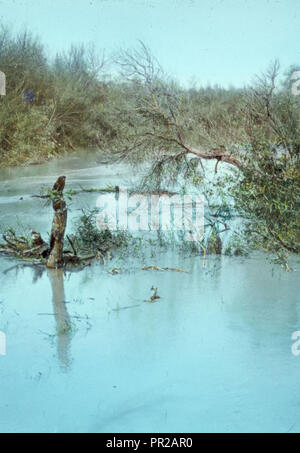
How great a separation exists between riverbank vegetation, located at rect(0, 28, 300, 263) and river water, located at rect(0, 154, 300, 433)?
21cm

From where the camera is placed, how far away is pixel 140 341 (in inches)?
140

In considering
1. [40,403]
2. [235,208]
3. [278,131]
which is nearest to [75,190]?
[235,208]

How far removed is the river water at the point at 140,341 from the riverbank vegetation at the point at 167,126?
0.70 feet

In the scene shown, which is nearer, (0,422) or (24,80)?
(0,422)

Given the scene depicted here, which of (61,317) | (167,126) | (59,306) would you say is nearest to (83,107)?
(167,126)

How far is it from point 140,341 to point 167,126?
181cm

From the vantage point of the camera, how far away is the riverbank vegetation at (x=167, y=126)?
430 centimetres

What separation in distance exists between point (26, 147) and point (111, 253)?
1219 millimetres

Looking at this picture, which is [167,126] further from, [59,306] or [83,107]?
[59,306]

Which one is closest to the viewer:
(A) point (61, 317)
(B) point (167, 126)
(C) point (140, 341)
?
(C) point (140, 341)

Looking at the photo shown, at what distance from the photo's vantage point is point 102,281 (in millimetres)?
4250

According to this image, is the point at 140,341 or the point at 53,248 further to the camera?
the point at 53,248

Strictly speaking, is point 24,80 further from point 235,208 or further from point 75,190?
point 235,208

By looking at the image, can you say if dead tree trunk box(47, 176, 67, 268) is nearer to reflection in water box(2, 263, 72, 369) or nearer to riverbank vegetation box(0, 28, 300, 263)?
reflection in water box(2, 263, 72, 369)
